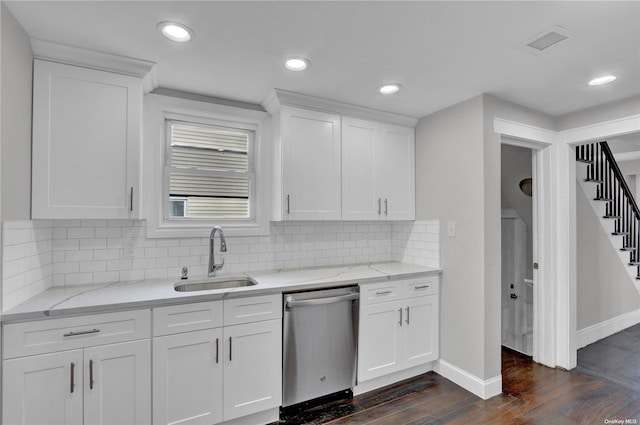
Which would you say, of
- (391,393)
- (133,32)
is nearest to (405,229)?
(391,393)

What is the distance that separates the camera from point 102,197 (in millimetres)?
2090

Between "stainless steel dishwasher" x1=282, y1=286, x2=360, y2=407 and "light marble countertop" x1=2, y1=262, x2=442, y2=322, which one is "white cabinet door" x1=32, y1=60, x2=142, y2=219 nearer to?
"light marble countertop" x1=2, y1=262, x2=442, y2=322

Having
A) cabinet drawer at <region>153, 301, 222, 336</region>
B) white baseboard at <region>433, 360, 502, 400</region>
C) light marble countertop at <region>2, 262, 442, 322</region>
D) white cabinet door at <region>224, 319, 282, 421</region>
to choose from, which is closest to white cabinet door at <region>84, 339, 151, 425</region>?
cabinet drawer at <region>153, 301, 222, 336</region>

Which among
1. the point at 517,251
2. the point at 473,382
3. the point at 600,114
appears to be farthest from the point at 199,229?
the point at 600,114

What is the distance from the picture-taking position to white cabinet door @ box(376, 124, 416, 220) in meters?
3.19

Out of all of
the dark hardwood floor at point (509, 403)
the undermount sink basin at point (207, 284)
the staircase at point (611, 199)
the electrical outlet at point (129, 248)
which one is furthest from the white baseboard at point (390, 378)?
the staircase at point (611, 199)

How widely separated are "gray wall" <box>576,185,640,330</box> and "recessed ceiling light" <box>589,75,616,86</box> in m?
1.64

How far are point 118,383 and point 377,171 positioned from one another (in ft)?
8.36

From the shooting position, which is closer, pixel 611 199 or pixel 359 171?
pixel 359 171

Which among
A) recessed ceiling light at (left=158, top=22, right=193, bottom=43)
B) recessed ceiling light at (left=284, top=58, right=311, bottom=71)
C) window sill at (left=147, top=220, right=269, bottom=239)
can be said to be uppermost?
recessed ceiling light at (left=158, top=22, right=193, bottom=43)

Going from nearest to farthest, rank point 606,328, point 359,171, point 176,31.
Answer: point 176,31
point 359,171
point 606,328

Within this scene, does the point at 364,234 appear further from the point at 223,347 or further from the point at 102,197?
the point at 102,197

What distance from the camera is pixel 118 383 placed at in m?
1.86

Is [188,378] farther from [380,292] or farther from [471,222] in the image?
[471,222]
